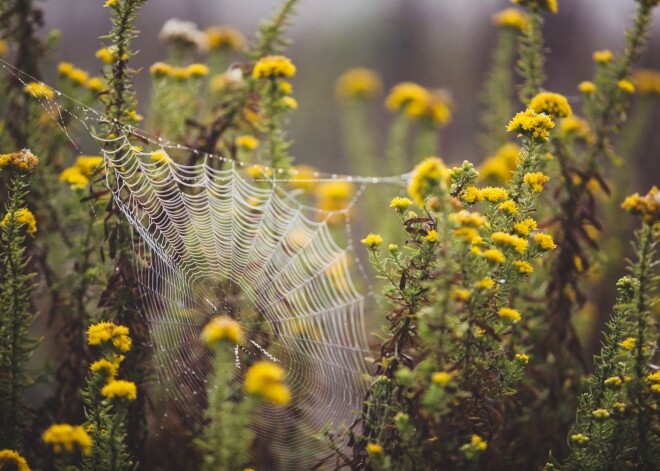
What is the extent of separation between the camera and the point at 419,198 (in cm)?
165

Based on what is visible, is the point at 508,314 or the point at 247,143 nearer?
the point at 508,314

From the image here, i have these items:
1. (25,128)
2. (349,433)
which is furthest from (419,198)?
(25,128)

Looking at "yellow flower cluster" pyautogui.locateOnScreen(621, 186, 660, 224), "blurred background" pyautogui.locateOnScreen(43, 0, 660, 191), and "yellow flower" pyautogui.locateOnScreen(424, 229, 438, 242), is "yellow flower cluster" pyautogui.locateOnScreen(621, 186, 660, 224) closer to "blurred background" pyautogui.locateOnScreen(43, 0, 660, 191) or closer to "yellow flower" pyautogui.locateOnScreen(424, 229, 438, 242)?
"yellow flower" pyautogui.locateOnScreen(424, 229, 438, 242)

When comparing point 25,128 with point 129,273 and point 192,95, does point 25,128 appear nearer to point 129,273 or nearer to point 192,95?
point 192,95

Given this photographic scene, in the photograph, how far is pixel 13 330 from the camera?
6.43 feet

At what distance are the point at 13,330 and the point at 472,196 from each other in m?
1.86

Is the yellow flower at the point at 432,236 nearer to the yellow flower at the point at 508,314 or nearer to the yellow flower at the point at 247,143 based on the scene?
the yellow flower at the point at 508,314

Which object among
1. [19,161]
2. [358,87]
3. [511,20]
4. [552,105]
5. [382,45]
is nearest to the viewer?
[19,161]

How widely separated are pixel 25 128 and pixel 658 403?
3.10 meters

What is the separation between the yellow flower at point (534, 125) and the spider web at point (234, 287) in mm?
→ 819

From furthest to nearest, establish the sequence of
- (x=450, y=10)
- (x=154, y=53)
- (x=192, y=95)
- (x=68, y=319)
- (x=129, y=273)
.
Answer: (x=450, y=10), (x=154, y=53), (x=192, y=95), (x=68, y=319), (x=129, y=273)

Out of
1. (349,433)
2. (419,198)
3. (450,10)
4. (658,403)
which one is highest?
(450,10)

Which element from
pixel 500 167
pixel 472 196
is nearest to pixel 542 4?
pixel 500 167

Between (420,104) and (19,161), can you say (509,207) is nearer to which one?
(19,161)
